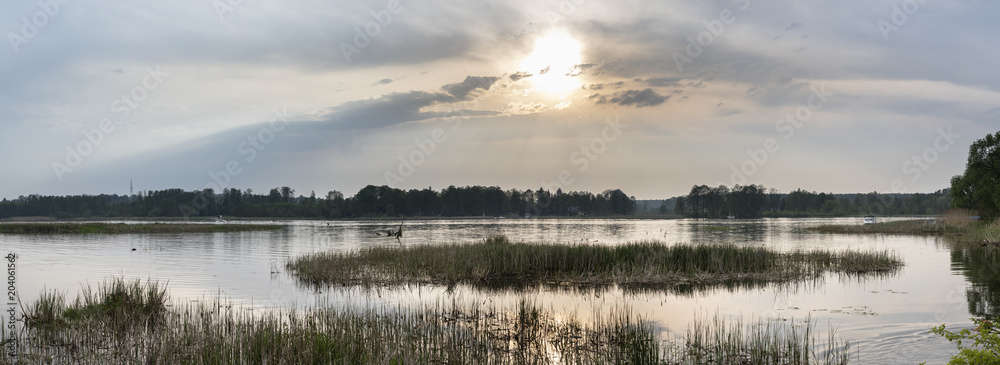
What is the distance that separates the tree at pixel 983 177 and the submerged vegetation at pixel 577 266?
56076 millimetres

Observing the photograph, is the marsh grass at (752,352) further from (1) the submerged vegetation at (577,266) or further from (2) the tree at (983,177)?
(2) the tree at (983,177)

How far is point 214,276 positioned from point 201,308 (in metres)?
15.5

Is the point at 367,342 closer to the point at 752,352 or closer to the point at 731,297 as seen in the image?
the point at 752,352

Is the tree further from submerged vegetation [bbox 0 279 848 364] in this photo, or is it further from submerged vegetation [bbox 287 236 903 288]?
submerged vegetation [bbox 0 279 848 364]

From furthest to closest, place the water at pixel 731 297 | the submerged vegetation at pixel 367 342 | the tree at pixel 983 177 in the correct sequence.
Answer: the tree at pixel 983 177, the water at pixel 731 297, the submerged vegetation at pixel 367 342

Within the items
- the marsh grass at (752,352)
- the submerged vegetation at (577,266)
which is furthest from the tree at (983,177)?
the marsh grass at (752,352)

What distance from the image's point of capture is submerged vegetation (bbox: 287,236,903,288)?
26.8 meters

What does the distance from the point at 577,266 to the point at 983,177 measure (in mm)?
74476

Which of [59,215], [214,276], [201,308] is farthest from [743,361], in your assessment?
[59,215]

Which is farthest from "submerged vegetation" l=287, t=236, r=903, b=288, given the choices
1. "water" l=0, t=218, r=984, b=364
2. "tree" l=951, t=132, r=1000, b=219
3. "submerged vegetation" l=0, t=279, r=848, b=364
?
"tree" l=951, t=132, r=1000, b=219

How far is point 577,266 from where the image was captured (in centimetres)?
2880

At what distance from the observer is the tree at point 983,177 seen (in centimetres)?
7350

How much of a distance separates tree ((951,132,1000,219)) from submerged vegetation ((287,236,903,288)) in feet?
184

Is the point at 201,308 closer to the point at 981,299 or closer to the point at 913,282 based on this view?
the point at 981,299
